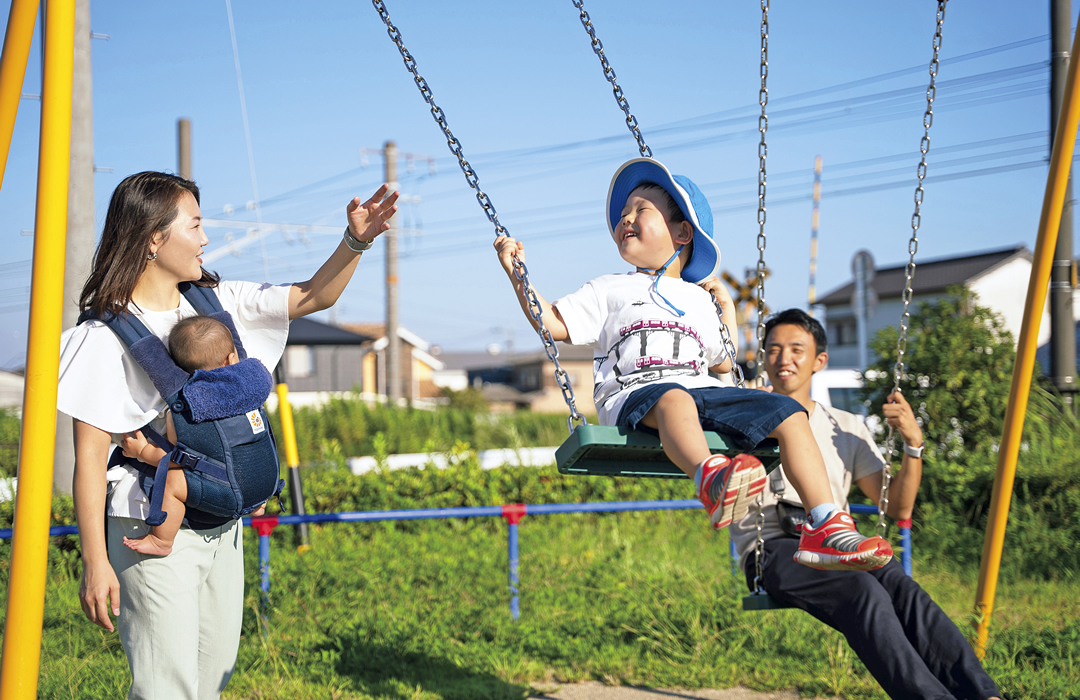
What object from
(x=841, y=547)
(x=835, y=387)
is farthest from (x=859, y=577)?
(x=835, y=387)

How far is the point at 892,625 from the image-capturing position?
273 centimetres

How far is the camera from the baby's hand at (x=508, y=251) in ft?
8.93

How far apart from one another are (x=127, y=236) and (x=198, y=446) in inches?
22.5

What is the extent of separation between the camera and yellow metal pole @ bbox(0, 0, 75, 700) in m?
2.12

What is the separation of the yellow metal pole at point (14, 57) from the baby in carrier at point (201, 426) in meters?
0.86

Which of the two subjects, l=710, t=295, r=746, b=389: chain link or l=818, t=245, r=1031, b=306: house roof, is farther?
l=818, t=245, r=1031, b=306: house roof

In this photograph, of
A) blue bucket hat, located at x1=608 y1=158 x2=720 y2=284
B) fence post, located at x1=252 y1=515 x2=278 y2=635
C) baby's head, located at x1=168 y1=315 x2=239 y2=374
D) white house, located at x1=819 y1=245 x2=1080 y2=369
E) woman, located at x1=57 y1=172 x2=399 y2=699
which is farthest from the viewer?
white house, located at x1=819 y1=245 x2=1080 y2=369

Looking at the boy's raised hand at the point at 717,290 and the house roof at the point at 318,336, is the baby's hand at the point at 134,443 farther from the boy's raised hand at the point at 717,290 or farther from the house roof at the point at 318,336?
the house roof at the point at 318,336

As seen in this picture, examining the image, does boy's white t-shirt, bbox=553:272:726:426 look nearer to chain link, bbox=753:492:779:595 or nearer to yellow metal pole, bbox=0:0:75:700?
chain link, bbox=753:492:779:595

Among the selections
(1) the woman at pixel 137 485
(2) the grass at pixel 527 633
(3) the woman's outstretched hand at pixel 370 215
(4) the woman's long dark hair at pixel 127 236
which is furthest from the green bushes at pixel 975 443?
(4) the woman's long dark hair at pixel 127 236

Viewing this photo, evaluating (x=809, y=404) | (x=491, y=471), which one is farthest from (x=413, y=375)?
(x=809, y=404)

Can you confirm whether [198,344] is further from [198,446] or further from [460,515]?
[460,515]

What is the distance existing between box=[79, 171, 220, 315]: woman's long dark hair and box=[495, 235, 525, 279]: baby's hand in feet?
3.12

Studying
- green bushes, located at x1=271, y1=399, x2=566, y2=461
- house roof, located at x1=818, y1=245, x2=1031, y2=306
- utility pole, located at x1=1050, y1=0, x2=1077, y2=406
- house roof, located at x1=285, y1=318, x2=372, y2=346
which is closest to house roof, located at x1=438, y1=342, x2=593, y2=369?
house roof, located at x1=818, y1=245, x2=1031, y2=306
